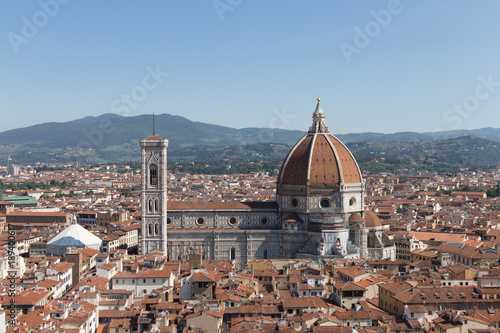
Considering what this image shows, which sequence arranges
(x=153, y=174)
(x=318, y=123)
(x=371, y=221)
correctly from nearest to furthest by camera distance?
(x=371, y=221), (x=153, y=174), (x=318, y=123)

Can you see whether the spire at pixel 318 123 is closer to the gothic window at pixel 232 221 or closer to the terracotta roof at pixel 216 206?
the terracotta roof at pixel 216 206

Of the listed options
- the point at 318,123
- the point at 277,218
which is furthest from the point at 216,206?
the point at 318,123

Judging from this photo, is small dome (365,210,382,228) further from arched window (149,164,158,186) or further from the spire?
arched window (149,164,158,186)

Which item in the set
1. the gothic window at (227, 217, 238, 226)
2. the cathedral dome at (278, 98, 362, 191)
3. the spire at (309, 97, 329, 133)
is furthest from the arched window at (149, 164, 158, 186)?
the spire at (309, 97, 329, 133)

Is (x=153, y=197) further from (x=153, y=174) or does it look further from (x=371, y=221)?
(x=371, y=221)

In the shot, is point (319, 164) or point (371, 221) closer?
point (371, 221)

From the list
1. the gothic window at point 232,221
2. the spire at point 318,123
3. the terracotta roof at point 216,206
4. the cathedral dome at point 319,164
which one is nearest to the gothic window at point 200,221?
the terracotta roof at point 216,206

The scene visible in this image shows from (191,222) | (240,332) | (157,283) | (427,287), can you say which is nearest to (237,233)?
(191,222)
